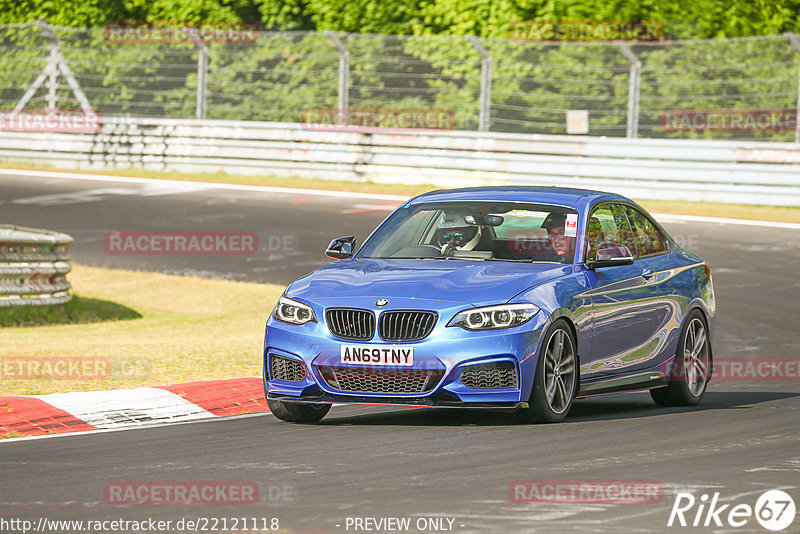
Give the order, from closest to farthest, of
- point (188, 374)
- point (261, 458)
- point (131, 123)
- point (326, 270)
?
1. point (261, 458)
2. point (326, 270)
3. point (188, 374)
4. point (131, 123)

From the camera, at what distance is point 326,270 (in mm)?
9711

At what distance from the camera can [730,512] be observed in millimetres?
6484

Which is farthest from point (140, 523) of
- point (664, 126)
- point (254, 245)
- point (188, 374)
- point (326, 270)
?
point (664, 126)

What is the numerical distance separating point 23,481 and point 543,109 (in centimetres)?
2034

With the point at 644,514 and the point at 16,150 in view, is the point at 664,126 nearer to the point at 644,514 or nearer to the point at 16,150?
the point at 16,150

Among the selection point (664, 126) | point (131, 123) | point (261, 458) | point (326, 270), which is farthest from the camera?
point (131, 123)

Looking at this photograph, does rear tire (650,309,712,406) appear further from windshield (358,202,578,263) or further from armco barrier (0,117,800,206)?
armco barrier (0,117,800,206)

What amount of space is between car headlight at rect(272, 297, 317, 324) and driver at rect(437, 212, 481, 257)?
→ 1.25m

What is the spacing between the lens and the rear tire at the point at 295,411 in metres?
9.48

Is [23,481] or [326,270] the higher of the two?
[326,270]

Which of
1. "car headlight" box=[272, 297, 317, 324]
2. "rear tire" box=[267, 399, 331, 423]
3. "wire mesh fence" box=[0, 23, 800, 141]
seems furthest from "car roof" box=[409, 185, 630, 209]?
"wire mesh fence" box=[0, 23, 800, 141]

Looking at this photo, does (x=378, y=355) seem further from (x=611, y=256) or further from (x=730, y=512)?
(x=730, y=512)

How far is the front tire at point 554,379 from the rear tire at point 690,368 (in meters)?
1.62

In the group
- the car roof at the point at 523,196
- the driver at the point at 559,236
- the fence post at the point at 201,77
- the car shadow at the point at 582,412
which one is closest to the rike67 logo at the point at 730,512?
the car shadow at the point at 582,412
